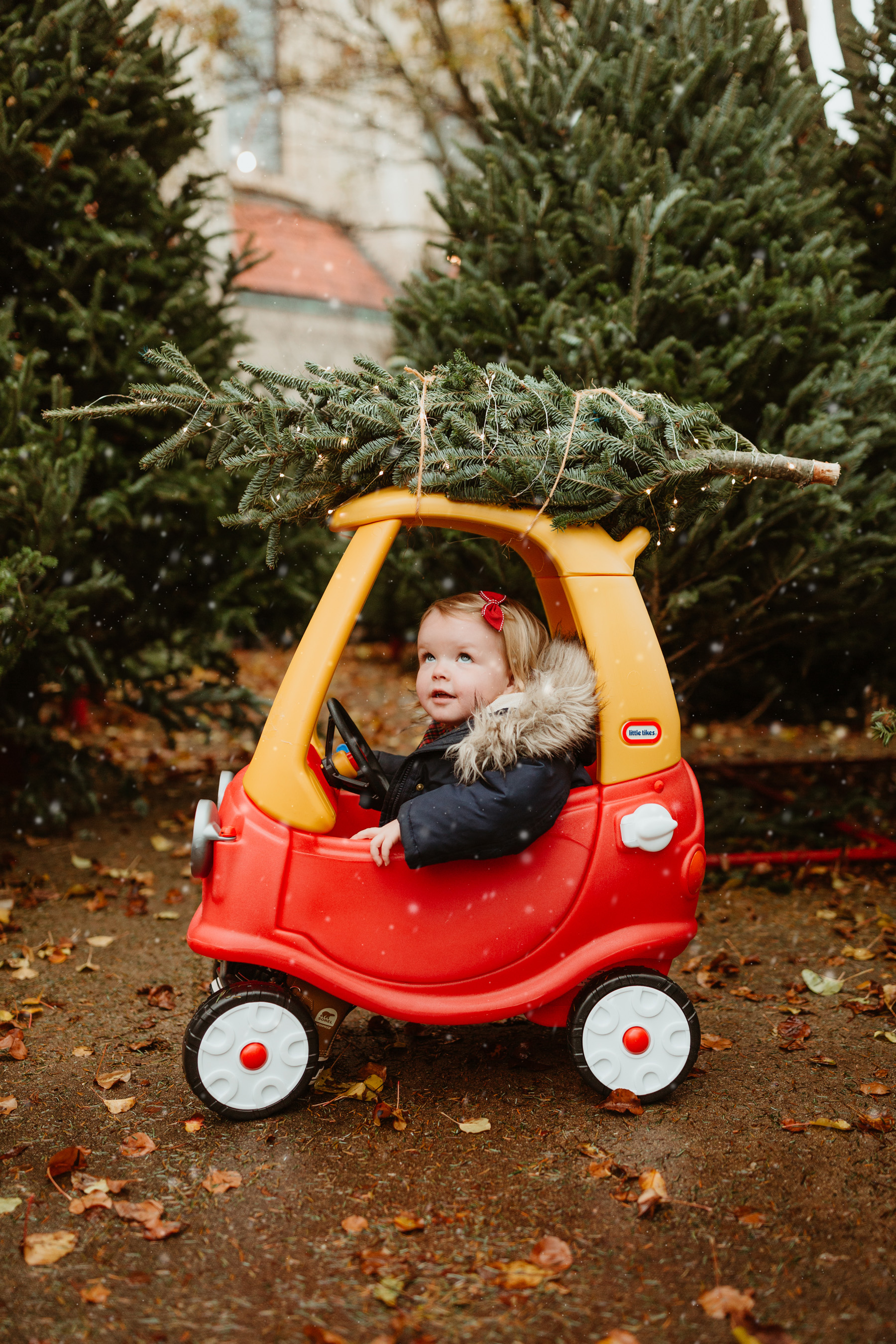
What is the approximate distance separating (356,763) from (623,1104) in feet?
3.96

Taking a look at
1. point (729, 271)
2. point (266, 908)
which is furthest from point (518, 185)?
point (266, 908)

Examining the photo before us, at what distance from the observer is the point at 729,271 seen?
3.95 metres

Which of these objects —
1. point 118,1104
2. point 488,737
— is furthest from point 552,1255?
point 118,1104

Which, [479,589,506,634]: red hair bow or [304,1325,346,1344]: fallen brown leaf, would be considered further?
[479,589,506,634]: red hair bow

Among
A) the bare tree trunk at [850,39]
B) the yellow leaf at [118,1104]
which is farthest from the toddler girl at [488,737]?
the bare tree trunk at [850,39]

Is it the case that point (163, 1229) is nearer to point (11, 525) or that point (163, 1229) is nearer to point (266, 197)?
point (11, 525)

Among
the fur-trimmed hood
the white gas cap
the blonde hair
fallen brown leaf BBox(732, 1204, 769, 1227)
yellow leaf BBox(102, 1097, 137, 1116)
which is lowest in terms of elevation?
yellow leaf BBox(102, 1097, 137, 1116)

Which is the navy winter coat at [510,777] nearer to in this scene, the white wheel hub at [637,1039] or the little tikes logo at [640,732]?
the little tikes logo at [640,732]

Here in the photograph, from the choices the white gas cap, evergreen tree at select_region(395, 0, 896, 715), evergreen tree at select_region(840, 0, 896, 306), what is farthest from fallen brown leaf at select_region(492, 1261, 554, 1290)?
evergreen tree at select_region(840, 0, 896, 306)

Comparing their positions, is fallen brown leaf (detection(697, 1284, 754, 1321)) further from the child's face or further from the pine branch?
the pine branch

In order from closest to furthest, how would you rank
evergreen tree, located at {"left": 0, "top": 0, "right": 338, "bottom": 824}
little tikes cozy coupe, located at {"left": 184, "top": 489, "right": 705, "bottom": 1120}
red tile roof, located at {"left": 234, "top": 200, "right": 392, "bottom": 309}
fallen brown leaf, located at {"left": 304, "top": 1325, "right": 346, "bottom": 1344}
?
fallen brown leaf, located at {"left": 304, "top": 1325, "right": 346, "bottom": 1344}
little tikes cozy coupe, located at {"left": 184, "top": 489, "right": 705, "bottom": 1120}
evergreen tree, located at {"left": 0, "top": 0, "right": 338, "bottom": 824}
red tile roof, located at {"left": 234, "top": 200, "right": 392, "bottom": 309}

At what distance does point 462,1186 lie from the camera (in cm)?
238

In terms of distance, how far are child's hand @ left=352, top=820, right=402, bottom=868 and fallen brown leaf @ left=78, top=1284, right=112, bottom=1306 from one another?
3.53 ft

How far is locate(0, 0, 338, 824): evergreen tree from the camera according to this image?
4414 mm
